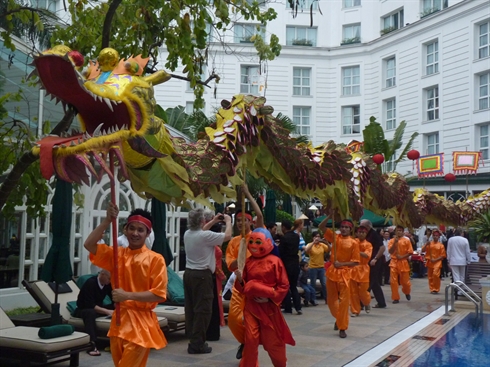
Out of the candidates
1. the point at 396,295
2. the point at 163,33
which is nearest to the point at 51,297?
the point at 163,33

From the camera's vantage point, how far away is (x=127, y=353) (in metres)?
4.38

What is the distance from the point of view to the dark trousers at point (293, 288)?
34.2 feet

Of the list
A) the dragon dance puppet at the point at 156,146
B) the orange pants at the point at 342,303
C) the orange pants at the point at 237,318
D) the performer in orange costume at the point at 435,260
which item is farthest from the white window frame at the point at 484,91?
the orange pants at the point at 237,318

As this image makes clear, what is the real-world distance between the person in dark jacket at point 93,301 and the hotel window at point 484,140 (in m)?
21.1

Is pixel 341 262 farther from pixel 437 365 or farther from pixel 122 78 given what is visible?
pixel 122 78

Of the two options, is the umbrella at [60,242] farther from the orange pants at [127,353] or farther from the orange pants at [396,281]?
the orange pants at [396,281]

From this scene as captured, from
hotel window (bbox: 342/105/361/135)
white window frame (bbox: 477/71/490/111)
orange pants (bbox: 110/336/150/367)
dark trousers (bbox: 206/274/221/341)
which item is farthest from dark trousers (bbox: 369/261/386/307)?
hotel window (bbox: 342/105/361/135)

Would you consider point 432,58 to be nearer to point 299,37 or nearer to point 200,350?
point 299,37

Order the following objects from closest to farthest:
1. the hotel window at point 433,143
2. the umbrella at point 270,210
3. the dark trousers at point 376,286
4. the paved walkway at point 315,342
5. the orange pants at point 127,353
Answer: the orange pants at point 127,353, the paved walkway at point 315,342, the umbrella at point 270,210, the dark trousers at point 376,286, the hotel window at point 433,143

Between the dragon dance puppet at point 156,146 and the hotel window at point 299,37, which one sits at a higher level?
the hotel window at point 299,37

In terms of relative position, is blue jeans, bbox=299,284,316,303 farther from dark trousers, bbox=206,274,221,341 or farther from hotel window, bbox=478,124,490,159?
hotel window, bbox=478,124,490,159

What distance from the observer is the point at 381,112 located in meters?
29.6

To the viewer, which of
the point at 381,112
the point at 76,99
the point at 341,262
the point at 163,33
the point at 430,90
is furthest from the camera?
the point at 381,112

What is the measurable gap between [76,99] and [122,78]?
1.19 feet
